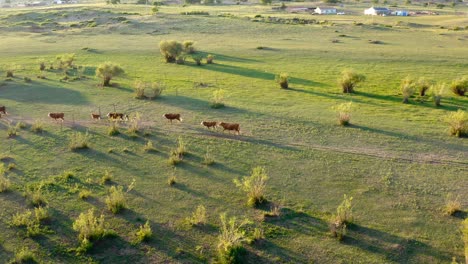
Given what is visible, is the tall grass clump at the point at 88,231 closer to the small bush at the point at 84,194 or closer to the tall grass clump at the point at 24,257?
the tall grass clump at the point at 24,257

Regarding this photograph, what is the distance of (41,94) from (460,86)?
2726cm

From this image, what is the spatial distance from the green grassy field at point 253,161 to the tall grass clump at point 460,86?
0.58m

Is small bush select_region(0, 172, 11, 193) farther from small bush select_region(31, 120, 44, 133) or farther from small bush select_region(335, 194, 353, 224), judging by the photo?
small bush select_region(335, 194, 353, 224)

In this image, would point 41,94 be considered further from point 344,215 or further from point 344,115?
point 344,215

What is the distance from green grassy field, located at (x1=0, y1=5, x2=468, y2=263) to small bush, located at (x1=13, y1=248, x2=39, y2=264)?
0.35 m

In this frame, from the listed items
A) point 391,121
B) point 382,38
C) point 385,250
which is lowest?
point 385,250

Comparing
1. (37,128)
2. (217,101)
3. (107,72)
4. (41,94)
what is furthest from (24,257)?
(107,72)

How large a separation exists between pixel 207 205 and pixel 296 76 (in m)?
22.2

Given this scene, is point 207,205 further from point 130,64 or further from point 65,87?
point 130,64

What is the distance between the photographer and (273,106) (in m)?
26.7

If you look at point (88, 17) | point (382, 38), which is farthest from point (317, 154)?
point (88, 17)

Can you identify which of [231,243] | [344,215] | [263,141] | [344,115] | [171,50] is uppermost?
[171,50]

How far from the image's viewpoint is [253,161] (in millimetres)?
18375

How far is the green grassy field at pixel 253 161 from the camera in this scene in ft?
42.3
